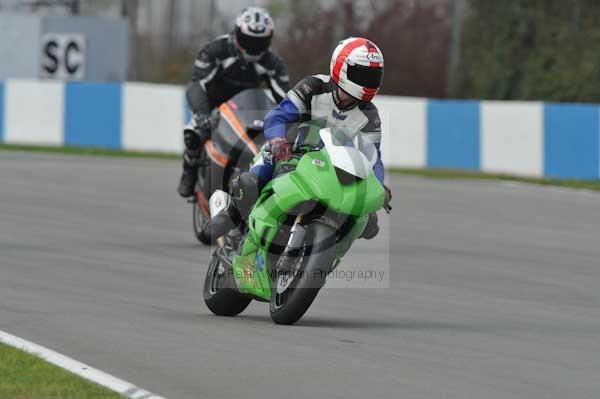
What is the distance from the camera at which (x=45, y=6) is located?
117ft

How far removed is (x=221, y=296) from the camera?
8.35m

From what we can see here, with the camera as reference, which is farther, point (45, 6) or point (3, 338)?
point (45, 6)

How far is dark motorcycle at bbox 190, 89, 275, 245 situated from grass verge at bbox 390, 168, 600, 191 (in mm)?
8398

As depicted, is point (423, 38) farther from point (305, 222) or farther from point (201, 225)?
point (305, 222)

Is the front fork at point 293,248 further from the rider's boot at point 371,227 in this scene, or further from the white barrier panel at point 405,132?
the white barrier panel at point 405,132

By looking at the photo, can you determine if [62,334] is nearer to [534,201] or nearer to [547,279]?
[547,279]

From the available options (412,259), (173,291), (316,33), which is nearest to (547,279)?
(412,259)

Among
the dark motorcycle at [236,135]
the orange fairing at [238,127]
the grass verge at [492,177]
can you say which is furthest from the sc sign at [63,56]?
the orange fairing at [238,127]

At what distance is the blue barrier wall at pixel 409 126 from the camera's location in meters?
20.0

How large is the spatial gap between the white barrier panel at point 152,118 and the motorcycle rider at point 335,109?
53.6 feet

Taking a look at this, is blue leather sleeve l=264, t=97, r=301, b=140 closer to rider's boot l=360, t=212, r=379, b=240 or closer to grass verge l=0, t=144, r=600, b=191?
rider's boot l=360, t=212, r=379, b=240

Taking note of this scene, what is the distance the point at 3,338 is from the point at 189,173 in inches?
219

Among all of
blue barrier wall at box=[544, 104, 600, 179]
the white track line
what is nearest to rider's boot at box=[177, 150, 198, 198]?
the white track line

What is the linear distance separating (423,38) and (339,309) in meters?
26.7
